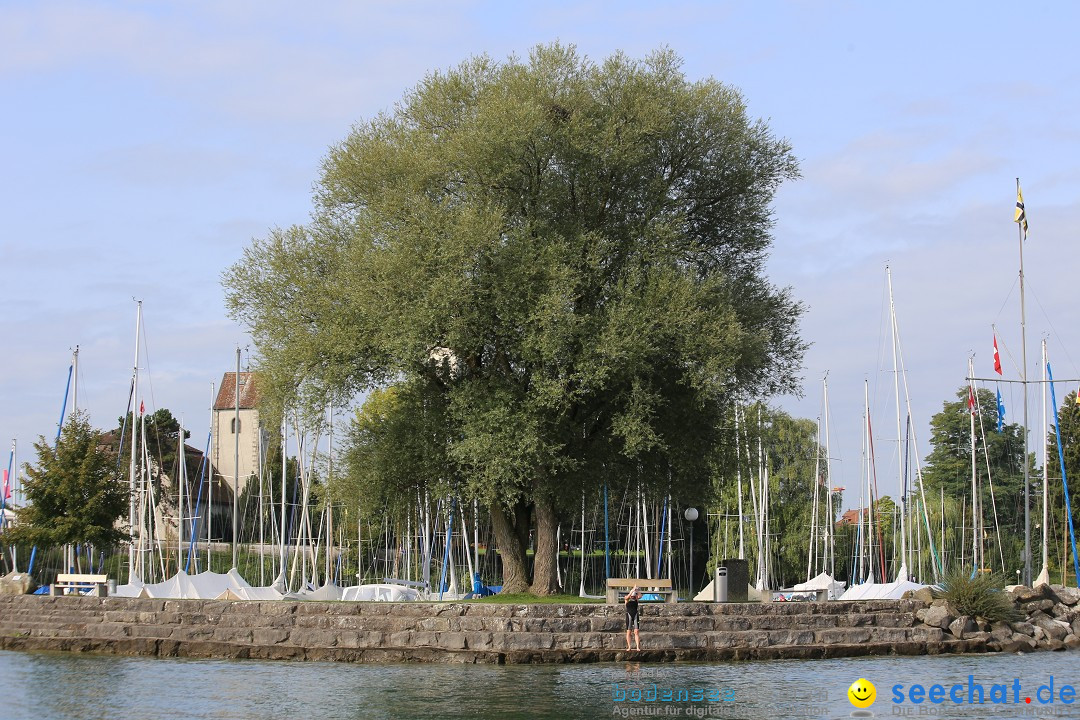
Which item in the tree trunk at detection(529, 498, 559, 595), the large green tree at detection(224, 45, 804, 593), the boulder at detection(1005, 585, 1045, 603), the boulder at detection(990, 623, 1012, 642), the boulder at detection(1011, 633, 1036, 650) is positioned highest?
the large green tree at detection(224, 45, 804, 593)

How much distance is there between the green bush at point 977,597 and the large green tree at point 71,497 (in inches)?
1058

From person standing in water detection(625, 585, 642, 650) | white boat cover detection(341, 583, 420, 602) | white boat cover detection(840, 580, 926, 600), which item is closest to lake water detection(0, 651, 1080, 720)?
person standing in water detection(625, 585, 642, 650)

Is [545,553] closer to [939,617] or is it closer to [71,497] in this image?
[939,617]

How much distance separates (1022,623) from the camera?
97.8ft

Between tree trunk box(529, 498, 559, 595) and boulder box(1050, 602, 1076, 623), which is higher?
tree trunk box(529, 498, 559, 595)

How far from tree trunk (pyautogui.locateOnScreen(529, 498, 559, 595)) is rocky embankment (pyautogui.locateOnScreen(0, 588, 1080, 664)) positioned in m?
4.22

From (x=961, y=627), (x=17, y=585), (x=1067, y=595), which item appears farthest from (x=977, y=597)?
(x=17, y=585)

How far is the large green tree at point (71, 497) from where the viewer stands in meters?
38.3

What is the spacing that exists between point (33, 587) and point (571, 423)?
19.9 metres

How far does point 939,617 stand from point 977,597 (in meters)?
1.55

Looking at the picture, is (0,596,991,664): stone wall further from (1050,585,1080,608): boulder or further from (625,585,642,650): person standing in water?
(1050,585,1080,608): boulder

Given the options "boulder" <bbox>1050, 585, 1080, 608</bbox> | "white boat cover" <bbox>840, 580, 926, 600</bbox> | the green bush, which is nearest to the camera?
the green bush

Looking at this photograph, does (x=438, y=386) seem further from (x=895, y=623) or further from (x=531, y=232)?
(x=895, y=623)

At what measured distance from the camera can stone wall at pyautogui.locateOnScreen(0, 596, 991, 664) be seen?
1036 inches
